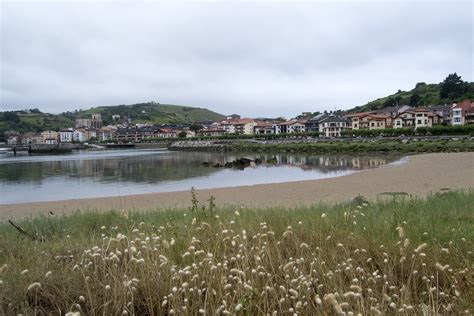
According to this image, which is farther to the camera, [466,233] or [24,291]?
[466,233]

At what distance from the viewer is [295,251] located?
16.0ft

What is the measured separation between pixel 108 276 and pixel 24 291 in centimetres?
76

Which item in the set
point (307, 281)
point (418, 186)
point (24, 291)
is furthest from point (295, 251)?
point (418, 186)

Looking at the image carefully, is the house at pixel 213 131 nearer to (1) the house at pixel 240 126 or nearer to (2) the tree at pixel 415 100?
(1) the house at pixel 240 126

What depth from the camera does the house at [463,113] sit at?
357ft

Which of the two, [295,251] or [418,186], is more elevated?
[295,251]

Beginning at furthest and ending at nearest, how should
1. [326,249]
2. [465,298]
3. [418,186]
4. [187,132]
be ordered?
[187,132], [418,186], [326,249], [465,298]

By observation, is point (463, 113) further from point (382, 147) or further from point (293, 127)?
point (293, 127)

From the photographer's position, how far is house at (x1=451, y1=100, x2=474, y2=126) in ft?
Answer: 357

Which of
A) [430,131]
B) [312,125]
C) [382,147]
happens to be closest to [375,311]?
[382,147]

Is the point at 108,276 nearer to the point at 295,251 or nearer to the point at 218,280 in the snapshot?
the point at 218,280

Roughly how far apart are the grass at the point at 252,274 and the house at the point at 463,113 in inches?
4668

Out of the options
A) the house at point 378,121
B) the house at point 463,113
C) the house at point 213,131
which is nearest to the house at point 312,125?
the house at point 378,121

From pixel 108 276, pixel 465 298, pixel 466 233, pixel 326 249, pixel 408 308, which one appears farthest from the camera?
pixel 466 233
